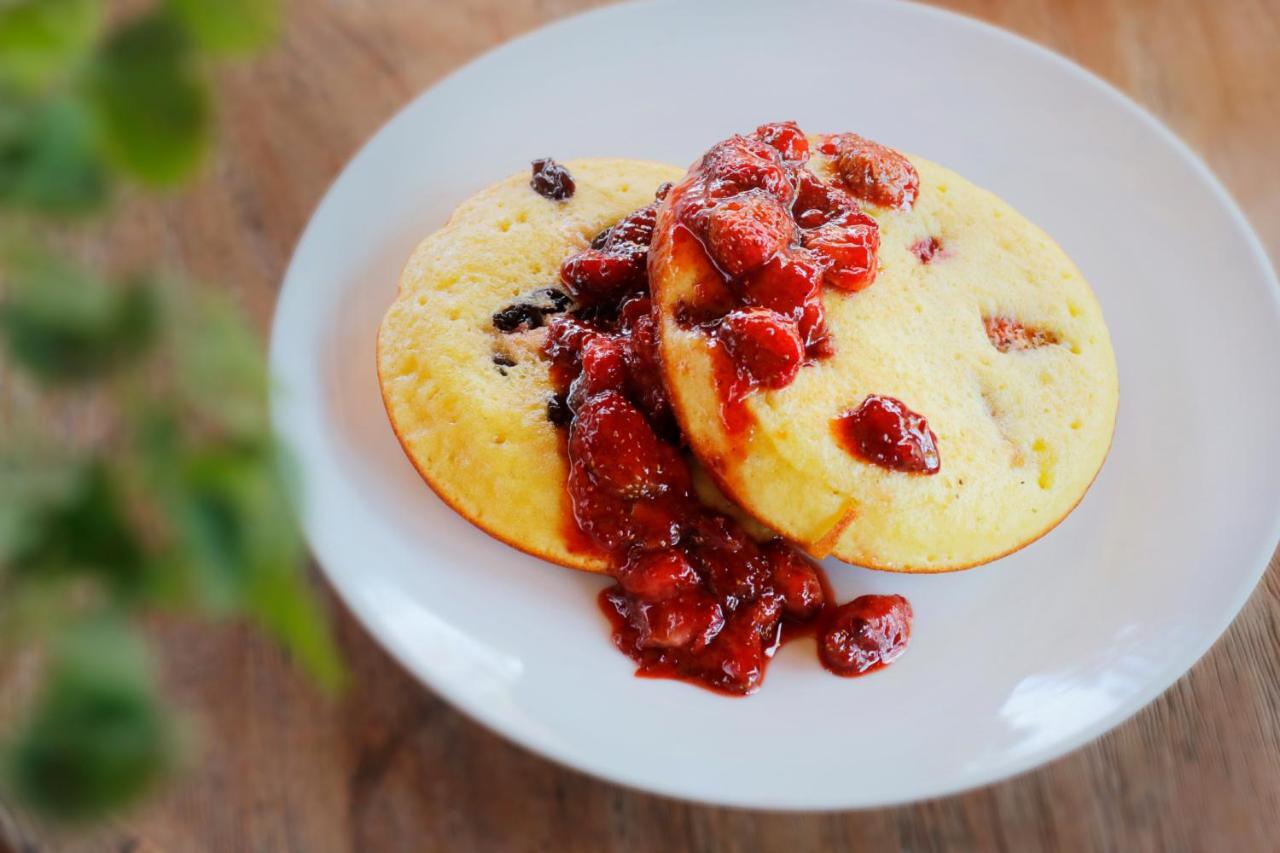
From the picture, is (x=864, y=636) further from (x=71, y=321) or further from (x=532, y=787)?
(x=71, y=321)

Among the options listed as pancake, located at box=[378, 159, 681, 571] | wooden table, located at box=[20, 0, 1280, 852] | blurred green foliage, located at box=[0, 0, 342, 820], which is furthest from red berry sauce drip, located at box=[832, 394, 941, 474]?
blurred green foliage, located at box=[0, 0, 342, 820]

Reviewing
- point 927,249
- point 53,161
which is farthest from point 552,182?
point 53,161

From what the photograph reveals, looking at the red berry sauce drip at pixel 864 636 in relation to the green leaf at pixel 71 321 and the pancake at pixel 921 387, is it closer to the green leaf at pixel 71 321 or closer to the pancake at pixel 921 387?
the pancake at pixel 921 387

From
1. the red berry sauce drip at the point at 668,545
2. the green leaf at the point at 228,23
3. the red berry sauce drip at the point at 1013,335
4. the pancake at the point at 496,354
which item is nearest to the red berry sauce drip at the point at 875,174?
the red berry sauce drip at the point at 1013,335

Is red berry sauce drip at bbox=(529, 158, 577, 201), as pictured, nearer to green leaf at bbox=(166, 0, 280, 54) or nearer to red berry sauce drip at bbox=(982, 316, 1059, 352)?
red berry sauce drip at bbox=(982, 316, 1059, 352)

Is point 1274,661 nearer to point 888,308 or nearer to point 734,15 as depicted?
point 888,308

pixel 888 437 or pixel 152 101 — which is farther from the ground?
pixel 152 101
